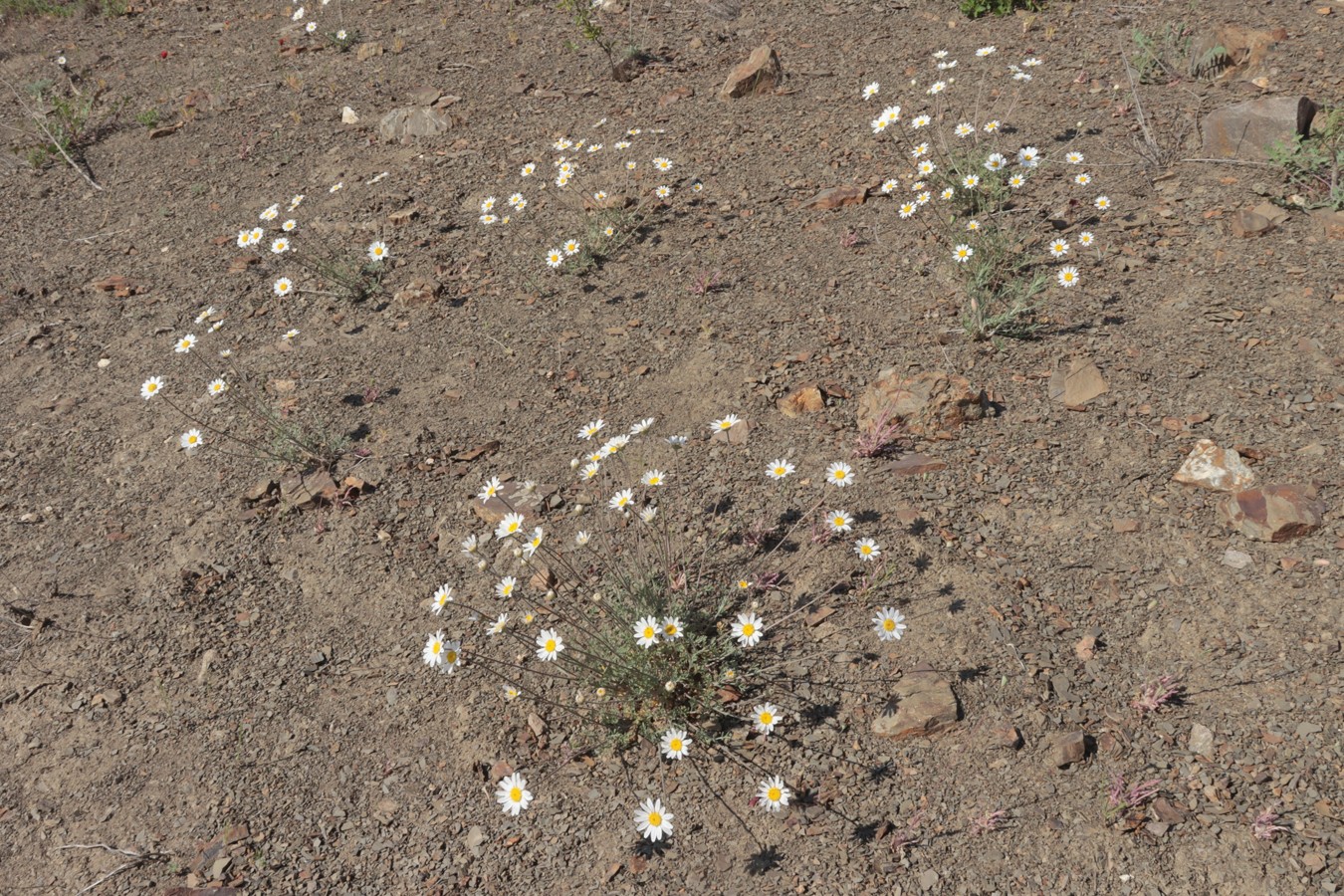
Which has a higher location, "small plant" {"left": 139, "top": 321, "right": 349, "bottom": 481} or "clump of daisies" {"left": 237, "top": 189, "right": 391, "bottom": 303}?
"clump of daisies" {"left": 237, "top": 189, "right": 391, "bottom": 303}

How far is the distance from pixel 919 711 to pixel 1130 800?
24.9 inches

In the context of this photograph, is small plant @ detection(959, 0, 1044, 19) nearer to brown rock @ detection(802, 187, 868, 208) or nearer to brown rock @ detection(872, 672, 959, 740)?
brown rock @ detection(802, 187, 868, 208)

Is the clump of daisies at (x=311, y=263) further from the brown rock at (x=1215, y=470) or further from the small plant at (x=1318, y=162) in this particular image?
the small plant at (x=1318, y=162)

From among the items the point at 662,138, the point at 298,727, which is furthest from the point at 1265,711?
the point at 662,138

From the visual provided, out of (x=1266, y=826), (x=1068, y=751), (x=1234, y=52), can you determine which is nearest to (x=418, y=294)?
(x=1068, y=751)

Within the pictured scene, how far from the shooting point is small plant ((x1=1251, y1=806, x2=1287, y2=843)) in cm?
240

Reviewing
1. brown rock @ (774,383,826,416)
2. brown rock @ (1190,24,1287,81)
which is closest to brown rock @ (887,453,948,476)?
brown rock @ (774,383,826,416)

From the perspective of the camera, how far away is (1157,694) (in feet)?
8.98

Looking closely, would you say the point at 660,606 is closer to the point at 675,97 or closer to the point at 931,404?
the point at 931,404

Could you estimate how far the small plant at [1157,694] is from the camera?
8.97 ft

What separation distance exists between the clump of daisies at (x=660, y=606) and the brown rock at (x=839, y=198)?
1883 millimetres

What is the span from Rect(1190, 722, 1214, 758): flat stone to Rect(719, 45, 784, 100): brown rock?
5.06 metres

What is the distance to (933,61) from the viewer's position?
20.0 feet

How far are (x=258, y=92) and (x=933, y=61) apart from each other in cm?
575
